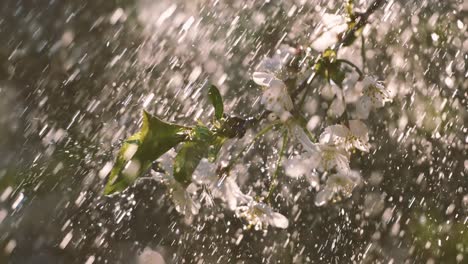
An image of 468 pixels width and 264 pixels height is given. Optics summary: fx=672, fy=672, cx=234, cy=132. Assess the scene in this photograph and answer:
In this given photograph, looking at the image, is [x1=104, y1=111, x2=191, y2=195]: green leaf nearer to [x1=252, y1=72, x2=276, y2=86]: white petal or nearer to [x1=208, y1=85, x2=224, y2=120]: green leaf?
[x1=208, y1=85, x2=224, y2=120]: green leaf

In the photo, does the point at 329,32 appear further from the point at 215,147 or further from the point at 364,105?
the point at 215,147

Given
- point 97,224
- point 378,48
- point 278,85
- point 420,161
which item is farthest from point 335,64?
point 97,224

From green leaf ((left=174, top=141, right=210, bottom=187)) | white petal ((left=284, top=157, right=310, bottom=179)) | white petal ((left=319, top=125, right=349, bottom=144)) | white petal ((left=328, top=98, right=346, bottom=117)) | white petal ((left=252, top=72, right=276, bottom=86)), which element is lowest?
white petal ((left=284, top=157, right=310, bottom=179))

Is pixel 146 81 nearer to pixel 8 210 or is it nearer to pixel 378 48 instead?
pixel 8 210

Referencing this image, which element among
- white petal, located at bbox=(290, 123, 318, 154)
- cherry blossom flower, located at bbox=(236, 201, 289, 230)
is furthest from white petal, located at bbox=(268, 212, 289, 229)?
white petal, located at bbox=(290, 123, 318, 154)

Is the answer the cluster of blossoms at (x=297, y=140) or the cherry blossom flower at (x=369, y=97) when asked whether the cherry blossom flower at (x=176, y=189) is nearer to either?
the cluster of blossoms at (x=297, y=140)

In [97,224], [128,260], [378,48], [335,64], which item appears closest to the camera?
[335,64]

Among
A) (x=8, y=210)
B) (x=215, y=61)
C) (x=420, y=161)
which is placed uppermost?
(x=215, y=61)
